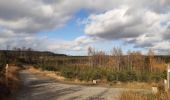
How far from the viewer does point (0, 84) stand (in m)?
21.1

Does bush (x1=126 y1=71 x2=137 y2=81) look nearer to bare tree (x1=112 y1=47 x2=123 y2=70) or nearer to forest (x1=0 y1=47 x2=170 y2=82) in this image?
forest (x1=0 y1=47 x2=170 y2=82)

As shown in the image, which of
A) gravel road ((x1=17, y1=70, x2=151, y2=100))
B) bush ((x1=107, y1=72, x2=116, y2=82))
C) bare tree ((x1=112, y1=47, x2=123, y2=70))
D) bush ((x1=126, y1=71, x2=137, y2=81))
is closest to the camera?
gravel road ((x1=17, y1=70, x2=151, y2=100))

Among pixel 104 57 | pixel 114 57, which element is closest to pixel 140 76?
pixel 114 57

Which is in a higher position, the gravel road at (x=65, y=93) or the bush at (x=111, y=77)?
the bush at (x=111, y=77)

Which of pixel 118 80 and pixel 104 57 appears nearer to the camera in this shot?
pixel 118 80

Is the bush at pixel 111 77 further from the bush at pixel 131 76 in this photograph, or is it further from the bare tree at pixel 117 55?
the bare tree at pixel 117 55

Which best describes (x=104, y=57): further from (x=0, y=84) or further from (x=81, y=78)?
(x=0, y=84)

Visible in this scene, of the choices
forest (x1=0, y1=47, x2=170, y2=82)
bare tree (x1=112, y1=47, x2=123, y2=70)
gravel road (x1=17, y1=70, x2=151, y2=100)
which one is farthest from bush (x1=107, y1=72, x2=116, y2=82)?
bare tree (x1=112, y1=47, x2=123, y2=70)

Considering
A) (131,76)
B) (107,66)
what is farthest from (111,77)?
(107,66)

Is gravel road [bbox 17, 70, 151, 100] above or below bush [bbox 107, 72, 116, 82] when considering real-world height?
below

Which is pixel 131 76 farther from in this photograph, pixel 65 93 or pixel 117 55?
pixel 117 55

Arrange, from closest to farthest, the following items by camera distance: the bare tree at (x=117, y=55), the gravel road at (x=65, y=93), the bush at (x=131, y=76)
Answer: the gravel road at (x=65, y=93), the bush at (x=131, y=76), the bare tree at (x=117, y=55)

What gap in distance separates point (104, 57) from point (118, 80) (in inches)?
3037

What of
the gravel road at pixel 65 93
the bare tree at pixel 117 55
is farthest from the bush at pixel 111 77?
the bare tree at pixel 117 55
